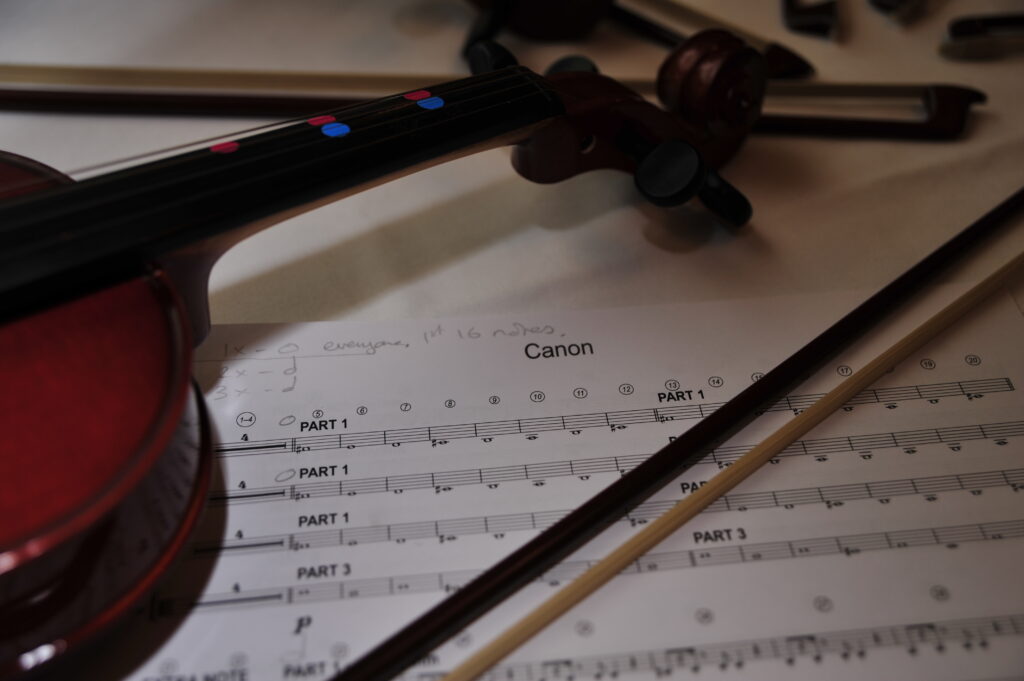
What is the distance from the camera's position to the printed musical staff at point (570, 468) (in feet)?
2.55

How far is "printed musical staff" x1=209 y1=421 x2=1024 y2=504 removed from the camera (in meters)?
0.78

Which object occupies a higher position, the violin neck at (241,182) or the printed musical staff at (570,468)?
the violin neck at (241,182)

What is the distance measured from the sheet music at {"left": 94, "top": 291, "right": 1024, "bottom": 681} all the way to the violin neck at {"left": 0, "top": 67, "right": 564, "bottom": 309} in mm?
201

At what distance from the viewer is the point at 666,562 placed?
2.50 ft

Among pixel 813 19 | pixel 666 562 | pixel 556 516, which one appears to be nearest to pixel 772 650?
pixel 666 562

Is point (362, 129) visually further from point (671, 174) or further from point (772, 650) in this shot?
point (772, 650)

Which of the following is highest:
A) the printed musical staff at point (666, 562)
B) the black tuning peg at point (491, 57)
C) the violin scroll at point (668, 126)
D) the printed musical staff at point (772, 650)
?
the black tuning peg at point (491, 57)

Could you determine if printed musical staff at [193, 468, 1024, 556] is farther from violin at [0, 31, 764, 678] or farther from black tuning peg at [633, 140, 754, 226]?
black tuning peg at [633, 140, 754, 226]

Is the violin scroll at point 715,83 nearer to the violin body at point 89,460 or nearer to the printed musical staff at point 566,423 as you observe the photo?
the printed musical staff at point 566,423

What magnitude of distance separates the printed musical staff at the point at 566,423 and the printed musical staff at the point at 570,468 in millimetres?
38

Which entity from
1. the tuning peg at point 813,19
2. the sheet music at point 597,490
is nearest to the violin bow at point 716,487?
the sheet music at point 597,490

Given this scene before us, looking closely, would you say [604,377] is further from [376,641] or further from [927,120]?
[927,120]

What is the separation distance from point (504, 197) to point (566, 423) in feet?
1.14

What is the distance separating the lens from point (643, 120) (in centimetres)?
94
